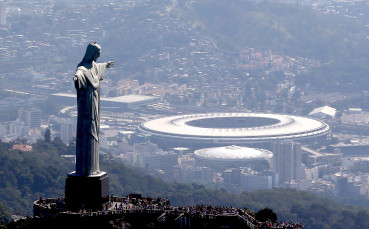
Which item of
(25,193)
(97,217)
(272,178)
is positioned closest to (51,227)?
(97,217)

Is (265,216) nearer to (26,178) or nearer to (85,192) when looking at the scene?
(85,192)

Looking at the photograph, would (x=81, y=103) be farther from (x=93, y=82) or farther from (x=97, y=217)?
(x=97, y=217)

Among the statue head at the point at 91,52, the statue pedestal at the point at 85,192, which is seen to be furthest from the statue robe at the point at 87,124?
the statue head at the point at 91,52

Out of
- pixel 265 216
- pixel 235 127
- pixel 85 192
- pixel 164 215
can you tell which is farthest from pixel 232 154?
pixel 164 215

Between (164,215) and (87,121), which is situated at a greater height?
(87,121)

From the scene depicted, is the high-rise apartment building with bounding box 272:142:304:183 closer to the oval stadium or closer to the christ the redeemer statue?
the oval stadium

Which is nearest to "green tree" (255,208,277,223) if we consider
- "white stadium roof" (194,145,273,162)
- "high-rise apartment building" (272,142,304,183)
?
"high-rise apartment building" (272,142,304,183)
